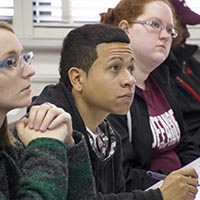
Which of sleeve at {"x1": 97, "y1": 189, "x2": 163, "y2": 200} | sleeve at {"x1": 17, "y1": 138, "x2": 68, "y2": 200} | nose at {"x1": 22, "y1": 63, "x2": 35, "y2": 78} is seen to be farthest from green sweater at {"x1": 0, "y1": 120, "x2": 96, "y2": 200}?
sleeve at {"x1": 97, "y1": 189, "x2": 163, "y2": 200}

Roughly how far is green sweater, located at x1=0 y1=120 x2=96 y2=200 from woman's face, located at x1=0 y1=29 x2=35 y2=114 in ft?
0.28

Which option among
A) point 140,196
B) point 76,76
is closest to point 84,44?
point 76,76

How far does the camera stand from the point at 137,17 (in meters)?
2.02

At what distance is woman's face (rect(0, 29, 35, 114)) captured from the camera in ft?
3.33

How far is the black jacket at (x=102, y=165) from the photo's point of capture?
136cm

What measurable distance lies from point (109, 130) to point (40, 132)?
0.49 meters

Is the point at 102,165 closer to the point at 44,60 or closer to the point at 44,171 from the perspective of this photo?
the point at 44,171

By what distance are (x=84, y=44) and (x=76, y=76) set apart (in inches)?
3.5

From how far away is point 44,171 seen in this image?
3.17 ft

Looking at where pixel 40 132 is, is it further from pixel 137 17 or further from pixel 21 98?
pixel 137 17

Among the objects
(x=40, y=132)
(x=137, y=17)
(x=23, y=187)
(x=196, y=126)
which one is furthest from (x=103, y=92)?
(x=196, y=126)

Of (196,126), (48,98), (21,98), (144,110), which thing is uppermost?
(21,98)

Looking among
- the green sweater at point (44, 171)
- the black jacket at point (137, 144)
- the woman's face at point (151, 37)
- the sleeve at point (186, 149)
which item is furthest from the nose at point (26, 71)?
the sleeve at point (186, 149)

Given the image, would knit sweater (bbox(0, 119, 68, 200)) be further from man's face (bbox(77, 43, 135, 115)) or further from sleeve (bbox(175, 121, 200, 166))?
sleeve (bbox(175, 121, 200, 166))
